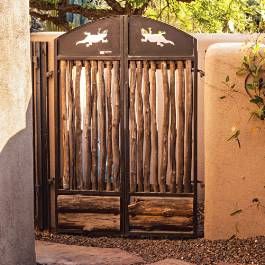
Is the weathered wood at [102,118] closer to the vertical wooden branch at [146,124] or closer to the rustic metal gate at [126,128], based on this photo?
the rustic metal gate at [126,128]

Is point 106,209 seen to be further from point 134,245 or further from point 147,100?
point 147,100

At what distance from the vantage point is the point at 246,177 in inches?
230

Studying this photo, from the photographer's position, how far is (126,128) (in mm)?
6344

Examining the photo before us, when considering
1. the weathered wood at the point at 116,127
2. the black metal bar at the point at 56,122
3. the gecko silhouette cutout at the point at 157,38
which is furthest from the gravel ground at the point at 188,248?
the gecko silhouette cutout at the point at 157,38

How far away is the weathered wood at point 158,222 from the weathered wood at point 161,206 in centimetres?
4

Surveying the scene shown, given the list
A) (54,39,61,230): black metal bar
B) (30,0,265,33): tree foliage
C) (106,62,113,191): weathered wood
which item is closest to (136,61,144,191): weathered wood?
(106,62,113,191): weathered wood

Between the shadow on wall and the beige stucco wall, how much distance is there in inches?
83.0

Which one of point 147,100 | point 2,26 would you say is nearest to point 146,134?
point 147,100

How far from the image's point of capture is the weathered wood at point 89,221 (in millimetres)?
6520

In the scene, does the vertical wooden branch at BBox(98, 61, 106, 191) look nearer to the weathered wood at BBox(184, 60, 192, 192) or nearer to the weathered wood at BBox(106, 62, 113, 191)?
the weathered wood at BBox(106, 62, 113, 191)

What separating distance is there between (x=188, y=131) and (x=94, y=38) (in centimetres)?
132

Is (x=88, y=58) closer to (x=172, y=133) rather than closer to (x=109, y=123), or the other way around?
(x=109, y=123)

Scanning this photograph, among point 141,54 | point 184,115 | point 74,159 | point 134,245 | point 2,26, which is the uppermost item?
point 2,26

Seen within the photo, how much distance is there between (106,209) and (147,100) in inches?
47.2
